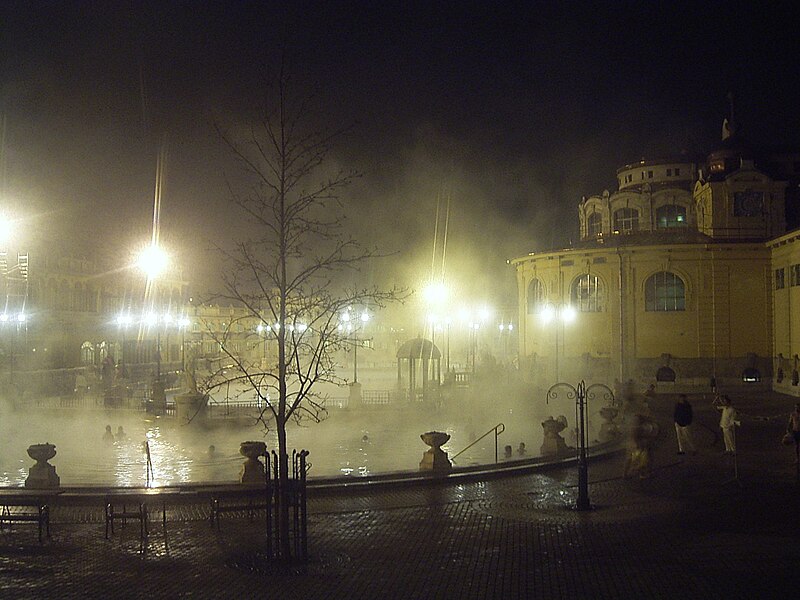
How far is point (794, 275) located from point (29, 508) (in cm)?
3684

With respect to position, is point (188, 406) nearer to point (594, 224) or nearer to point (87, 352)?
point (594, 224)

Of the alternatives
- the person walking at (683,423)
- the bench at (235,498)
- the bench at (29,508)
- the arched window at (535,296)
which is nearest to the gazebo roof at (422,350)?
the arched window at (535,296)

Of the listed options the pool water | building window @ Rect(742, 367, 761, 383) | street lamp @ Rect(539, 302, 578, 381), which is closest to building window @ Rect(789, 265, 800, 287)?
building window @ Rect(742, 367, 761, 383)

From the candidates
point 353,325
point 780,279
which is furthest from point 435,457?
point 780,279

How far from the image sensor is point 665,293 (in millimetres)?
43656

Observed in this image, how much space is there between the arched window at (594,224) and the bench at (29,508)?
1872 inches

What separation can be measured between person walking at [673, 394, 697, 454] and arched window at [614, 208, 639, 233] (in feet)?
119

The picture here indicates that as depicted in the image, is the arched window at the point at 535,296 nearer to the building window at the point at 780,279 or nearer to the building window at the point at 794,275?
the building window at the point at 780,279

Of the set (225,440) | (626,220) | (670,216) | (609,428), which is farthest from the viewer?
(626,220)

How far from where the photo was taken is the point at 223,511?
12.5m

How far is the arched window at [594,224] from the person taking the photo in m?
56.6

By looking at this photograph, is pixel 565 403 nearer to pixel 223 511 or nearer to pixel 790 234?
pixel 790 234

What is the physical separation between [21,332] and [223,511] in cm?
4529

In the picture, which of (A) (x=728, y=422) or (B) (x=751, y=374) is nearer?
(A) (x=728, y=422)
